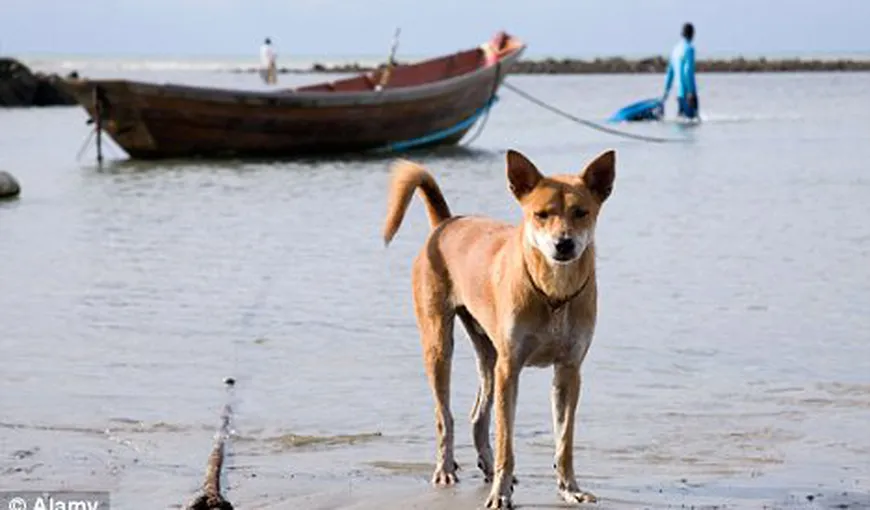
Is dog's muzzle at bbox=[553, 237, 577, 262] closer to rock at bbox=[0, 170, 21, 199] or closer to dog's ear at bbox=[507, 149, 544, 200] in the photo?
dog's ear at bbox=[507, 149, 544, 200]

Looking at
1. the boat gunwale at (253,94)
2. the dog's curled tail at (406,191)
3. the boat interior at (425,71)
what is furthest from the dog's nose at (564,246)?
the boat interior at (425,71)

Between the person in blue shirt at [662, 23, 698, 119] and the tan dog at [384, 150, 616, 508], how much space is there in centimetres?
2909

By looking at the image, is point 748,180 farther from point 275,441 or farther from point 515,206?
point 275,441

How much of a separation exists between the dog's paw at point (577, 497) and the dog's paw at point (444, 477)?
56cm

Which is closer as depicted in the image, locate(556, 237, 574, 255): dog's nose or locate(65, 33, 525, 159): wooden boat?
locate(556, 237, 574, 255): dog's nose

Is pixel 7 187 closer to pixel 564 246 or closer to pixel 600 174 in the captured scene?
pixel 600 174

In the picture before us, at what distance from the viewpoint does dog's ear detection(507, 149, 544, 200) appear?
5809mm

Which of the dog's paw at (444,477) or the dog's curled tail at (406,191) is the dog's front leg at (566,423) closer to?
the dog's paw at (444,477)

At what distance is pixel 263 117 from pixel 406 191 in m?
19.3

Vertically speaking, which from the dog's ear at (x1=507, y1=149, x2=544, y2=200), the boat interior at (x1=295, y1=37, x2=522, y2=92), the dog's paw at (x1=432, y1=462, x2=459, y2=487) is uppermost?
the dog's ear at (x1=507, y1=149, x2=544, y2=200)

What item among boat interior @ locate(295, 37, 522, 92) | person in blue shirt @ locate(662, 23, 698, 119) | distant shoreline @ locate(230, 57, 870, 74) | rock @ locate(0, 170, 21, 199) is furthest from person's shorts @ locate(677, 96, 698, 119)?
distant shoreline @ locate(230, 57, 870, 74)

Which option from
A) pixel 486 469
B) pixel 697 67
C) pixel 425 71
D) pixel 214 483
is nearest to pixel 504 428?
pixel 486 469

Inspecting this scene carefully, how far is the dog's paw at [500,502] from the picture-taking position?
235 inches

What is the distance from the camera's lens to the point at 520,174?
230 inches
